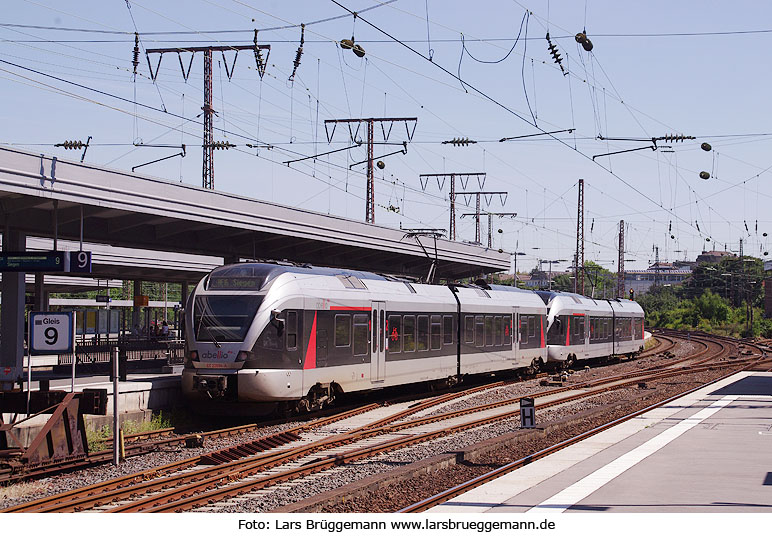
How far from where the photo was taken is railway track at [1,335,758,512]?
35.7 ft

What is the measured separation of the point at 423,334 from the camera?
23.4 m

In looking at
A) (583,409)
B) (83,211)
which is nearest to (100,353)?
(83,211)

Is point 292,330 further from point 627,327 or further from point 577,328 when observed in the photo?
point 627,327

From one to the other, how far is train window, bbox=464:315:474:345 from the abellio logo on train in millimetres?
10015

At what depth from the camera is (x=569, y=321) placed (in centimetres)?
3444

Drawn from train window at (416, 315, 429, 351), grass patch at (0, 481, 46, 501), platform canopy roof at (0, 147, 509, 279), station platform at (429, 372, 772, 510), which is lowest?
grass patch at (0, 481, 46, 501)

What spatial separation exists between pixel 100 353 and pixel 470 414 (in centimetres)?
1627

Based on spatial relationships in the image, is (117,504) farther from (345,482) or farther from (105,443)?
(105,443)

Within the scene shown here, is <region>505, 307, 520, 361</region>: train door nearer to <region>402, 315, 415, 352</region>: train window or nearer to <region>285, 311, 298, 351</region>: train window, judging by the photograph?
<region>402, 315, 415, 352</region>: train window

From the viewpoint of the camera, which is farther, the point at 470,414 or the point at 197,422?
the point at 470,414

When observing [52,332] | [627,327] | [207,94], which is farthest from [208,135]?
[627,327]

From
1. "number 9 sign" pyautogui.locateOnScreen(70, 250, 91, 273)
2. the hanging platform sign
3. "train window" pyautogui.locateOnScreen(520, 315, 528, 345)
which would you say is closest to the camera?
the hanging platform sign

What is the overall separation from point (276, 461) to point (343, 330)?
243 inches

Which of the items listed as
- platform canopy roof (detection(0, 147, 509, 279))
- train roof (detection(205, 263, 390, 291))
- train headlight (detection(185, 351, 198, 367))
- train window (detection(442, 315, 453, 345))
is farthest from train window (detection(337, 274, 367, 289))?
train window (detection(442, 315, 453, 345))
